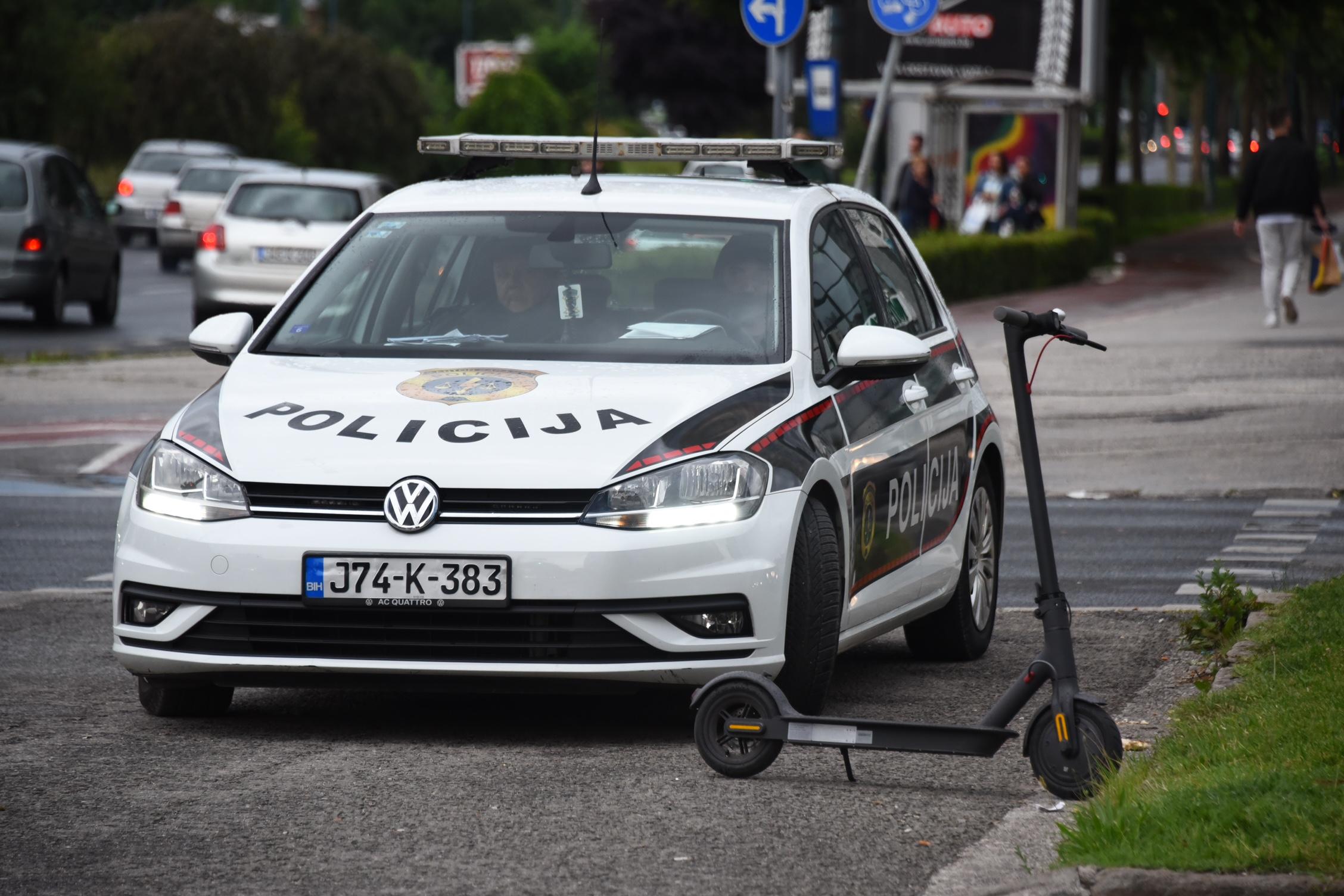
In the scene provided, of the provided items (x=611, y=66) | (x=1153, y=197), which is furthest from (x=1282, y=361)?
(x=611, y=66)

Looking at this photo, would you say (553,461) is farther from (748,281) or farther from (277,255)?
(277,255)

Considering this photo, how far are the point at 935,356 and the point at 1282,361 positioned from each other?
1246cm

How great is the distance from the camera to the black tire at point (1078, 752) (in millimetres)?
5168

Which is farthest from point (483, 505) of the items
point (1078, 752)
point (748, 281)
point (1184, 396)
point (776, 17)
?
point (1184, 396)

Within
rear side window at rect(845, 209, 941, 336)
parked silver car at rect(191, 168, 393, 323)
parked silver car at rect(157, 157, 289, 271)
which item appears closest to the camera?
rear side window at rect(845, 209, 941, 336)

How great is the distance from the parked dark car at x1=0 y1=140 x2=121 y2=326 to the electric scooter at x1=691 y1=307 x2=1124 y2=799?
18.7m

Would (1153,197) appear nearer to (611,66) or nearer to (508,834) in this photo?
(611,66)

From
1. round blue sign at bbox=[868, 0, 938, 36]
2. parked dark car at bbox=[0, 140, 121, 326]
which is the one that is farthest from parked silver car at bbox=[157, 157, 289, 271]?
round blue sign at bbox=[868, 0, 938, 36]

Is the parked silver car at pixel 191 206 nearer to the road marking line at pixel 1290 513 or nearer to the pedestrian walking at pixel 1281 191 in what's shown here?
the pedestrian walking at pixel 1281 191

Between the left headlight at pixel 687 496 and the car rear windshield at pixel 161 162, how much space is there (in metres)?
38.7

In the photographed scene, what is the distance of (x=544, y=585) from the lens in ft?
19.0

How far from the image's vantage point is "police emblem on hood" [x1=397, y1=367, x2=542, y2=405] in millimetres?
6242

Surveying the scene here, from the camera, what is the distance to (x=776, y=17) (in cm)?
1644

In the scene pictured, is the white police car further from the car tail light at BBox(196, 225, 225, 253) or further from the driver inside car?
the car tail light at BBox(196, 225, 225, 253)
